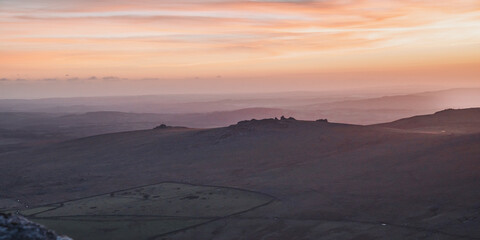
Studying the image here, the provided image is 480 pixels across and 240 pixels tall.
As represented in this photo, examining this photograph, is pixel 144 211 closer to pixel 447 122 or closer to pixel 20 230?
pixel 20 230

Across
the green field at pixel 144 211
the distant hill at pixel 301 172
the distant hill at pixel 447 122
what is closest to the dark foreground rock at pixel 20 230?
the distant hill at pixel 301 172

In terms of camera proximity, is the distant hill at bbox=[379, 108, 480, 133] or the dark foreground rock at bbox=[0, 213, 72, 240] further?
the distant hill at bbox=[379, 108, 480, 133]

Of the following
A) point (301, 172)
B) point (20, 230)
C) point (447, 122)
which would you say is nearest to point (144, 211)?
point (301, 172)

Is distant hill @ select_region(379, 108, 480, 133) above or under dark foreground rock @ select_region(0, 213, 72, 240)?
above

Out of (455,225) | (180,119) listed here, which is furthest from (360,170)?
(180,119)

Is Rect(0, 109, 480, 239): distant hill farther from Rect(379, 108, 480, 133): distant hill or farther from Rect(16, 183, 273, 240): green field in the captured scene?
Rect(16, 183, 273, 240): green field

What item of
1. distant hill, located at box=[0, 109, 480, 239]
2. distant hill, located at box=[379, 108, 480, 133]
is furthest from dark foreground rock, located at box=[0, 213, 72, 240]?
distant hill, located at box=[379, 108, 480, 133]

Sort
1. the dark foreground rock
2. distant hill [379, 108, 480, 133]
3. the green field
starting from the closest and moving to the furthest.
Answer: the dark foreground rock, the green field, distant hill [379, 108, 480, 133]
